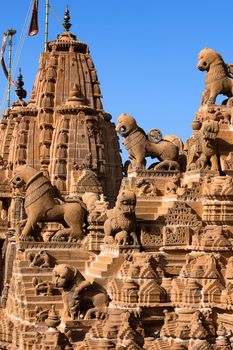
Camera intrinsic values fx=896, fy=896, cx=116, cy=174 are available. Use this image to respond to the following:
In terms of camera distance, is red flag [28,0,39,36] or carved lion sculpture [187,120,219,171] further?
red flag [28,0,39,36]

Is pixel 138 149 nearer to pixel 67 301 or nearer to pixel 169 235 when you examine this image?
pixel 169 235

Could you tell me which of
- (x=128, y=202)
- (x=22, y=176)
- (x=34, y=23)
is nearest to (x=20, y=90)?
(x=34, y=23)

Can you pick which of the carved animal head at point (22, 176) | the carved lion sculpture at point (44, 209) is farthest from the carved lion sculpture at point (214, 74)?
the carved animal head at point (22, 176)

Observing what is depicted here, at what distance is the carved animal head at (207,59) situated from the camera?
35.9 metres

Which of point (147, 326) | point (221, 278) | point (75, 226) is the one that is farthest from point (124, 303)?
point (75, 226)

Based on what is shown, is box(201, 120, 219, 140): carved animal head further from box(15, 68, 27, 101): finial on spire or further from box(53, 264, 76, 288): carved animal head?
box(15, 68, 27, 101): finial on spire

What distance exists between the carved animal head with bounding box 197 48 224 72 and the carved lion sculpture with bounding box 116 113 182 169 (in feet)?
11.1

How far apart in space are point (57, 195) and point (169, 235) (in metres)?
7.03

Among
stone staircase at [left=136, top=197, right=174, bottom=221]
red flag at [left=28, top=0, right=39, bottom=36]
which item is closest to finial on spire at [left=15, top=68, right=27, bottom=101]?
red flag at [left=28, top=0, right=39, bottom=36]

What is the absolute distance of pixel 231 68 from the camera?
120 ft

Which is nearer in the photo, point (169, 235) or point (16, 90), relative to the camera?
point (169, 235)

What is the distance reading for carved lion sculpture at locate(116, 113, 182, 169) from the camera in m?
35.9

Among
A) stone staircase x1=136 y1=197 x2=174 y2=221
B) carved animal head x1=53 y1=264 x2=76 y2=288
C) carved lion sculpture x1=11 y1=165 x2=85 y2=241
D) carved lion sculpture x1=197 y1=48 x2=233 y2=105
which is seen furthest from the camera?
carved lion sculpture x1=11 y1=165 x2=85 y2=241

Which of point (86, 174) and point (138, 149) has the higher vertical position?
point (86, 174)
